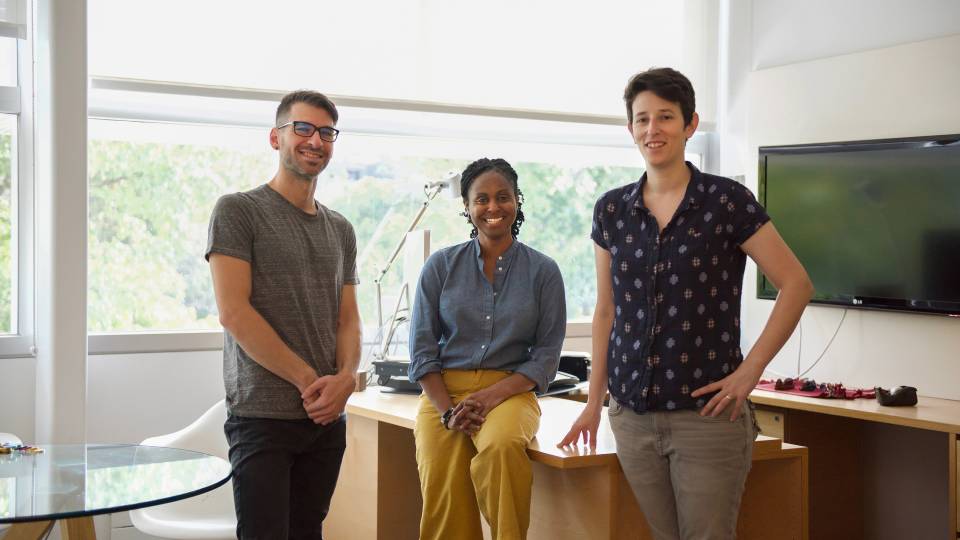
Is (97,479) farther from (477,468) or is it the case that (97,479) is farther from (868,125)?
(868,125)

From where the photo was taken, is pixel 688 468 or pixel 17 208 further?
pixel 17 208

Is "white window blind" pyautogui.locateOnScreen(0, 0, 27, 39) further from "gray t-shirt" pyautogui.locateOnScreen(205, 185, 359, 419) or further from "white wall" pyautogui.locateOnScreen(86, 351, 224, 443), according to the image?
"gray t-shirt" pyautogui.locateOnScreen(205, 185, 359, 419)

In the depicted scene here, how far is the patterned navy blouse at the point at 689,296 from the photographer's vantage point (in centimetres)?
211

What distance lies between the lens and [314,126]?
7.66 feet

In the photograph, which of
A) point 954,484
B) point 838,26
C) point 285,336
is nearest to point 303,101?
point 285,336

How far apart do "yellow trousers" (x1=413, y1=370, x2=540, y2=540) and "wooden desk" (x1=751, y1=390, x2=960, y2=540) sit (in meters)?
1.62

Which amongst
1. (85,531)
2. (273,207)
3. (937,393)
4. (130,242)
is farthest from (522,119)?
(85,531)

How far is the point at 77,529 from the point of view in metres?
2.50

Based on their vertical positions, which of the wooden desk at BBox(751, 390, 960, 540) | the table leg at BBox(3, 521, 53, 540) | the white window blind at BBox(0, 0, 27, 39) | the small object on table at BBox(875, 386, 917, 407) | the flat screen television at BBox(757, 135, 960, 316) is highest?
the white window blind at BBox(0, 0, 27, 39)

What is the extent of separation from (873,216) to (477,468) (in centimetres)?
228

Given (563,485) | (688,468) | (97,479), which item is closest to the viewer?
(688,468)

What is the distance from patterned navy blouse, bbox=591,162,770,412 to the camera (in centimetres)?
211

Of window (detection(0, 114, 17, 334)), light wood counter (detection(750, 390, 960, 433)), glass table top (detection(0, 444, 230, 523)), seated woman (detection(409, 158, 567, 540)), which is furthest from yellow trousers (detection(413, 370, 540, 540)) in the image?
window (detection(0, 114, 17, 334))

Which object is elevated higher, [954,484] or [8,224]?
[8,224]
